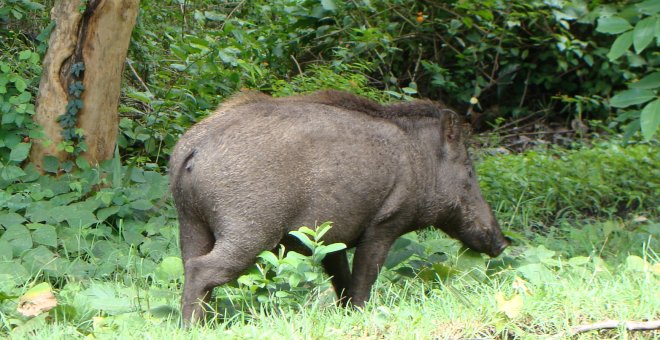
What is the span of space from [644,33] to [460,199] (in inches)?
57.7

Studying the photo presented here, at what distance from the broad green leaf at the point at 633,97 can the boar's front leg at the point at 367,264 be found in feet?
6.46

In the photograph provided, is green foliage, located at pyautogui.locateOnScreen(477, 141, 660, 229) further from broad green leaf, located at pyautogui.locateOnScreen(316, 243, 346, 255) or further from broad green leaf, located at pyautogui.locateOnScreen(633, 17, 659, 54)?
broad green leaf, located at pyautogui.locateOnScreen(316, 243, 346, 255)

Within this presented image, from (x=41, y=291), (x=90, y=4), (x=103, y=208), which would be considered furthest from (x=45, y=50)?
(x=41, y=291)

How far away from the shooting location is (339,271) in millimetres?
5449

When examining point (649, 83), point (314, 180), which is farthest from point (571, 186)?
point (314, 180)

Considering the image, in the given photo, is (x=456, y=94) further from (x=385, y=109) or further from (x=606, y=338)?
(x=606, y=338)

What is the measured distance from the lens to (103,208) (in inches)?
261

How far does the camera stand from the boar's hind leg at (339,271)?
5.43 metres

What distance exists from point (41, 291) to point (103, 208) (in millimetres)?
1920

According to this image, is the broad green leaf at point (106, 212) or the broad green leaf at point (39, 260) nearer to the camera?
the broad green leaf at point (39, 260)

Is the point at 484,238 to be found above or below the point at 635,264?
below

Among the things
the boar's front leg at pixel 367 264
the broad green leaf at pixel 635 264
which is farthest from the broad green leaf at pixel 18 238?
the broad green leaf at pixel 635 264

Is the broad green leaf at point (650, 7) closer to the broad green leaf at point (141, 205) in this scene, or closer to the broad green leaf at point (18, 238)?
the broad green leaf at point (141, 205)

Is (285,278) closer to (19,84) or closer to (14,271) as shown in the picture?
(14,271)
